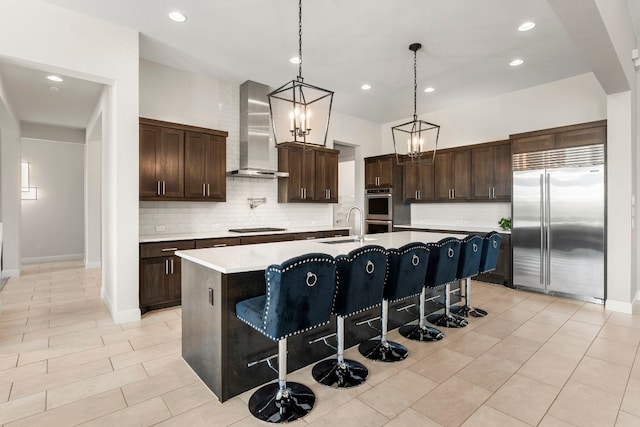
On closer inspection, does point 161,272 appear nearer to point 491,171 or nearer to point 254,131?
point 254,131

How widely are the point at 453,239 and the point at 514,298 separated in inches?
86.7

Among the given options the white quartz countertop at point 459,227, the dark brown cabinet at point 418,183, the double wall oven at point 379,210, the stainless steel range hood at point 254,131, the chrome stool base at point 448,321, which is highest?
the stainless steel range hood at point 254,131

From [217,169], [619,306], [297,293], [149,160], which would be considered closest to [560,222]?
[619,306]

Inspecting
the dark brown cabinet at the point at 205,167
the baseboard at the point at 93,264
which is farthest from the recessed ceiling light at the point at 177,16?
the baseboard at the point at 93,264

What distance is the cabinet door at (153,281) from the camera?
3865 mm

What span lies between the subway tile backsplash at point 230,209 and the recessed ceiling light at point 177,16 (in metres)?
1.73

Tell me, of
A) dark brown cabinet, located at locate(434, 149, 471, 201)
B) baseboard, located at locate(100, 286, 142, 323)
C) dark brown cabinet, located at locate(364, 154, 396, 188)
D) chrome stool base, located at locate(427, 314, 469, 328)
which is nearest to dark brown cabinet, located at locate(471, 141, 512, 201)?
dark brown cabinet, located at locate(434, 149, 471, 201)

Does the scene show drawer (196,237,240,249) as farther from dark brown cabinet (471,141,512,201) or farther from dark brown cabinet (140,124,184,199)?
dark brown cabinet (471,141,512,201)

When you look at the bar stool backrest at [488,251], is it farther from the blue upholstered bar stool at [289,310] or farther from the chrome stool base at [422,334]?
the blue upholstered bar stool at [289,310]

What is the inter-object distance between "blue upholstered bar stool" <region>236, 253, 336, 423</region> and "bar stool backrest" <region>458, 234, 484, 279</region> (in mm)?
1960

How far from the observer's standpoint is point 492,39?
382 centimetres

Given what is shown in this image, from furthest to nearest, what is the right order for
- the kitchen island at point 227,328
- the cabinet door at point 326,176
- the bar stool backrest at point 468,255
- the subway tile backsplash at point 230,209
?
the cabinet door at point 326,176 → the subway tile backsplash at point 230,209 → the bar stool backrest at point 468,255 → the kitchen island at point 227,328

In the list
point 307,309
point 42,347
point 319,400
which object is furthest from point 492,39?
point 42,347

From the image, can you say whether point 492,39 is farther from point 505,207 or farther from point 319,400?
point 319,400
